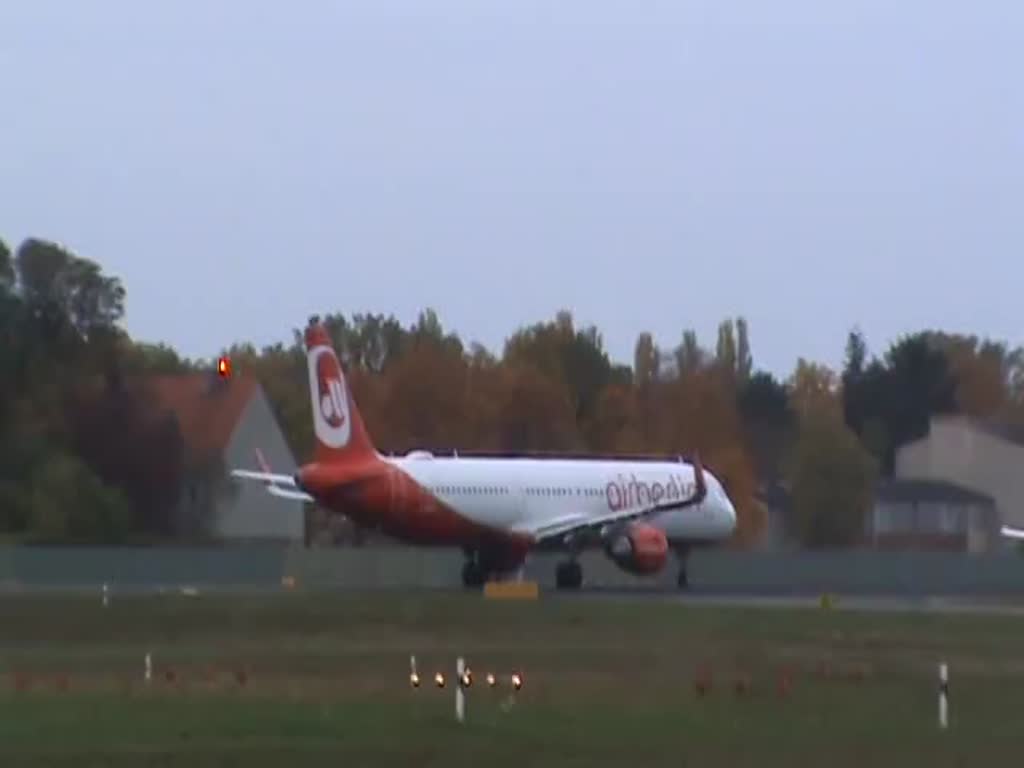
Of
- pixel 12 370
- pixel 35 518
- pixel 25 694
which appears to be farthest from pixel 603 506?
pixel 25 694

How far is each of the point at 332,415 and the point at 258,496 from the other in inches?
1377

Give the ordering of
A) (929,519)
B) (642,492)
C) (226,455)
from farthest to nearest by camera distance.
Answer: (929,519) → (226,455) → (642,492)

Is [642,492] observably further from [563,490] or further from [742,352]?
[742,352]

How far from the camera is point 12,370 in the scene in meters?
94.9

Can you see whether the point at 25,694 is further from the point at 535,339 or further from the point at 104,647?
the point at 535,339

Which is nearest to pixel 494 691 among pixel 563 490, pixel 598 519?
pixel 598 519

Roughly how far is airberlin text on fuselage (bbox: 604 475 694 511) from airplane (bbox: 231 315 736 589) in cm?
3

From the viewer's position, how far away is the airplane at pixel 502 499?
70.7 m

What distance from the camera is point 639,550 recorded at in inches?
2906

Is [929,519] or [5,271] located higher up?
[5,271]

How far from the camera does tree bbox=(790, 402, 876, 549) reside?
396 ft

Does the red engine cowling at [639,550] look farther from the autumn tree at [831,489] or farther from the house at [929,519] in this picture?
the house at [929,519]

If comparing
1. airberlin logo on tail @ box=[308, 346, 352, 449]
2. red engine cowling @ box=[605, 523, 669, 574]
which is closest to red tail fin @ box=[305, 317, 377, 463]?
airberlin logo on tail @ box=[308, 346, 352, 449]

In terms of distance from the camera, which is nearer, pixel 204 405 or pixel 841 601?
pixel 841 601
